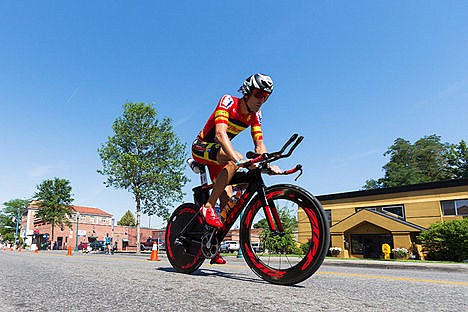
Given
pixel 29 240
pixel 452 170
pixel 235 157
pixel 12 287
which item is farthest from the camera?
pixel 29 240

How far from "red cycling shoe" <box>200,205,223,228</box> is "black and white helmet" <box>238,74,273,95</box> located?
131cm

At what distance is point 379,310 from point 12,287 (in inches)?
94.7

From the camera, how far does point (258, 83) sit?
3.20m

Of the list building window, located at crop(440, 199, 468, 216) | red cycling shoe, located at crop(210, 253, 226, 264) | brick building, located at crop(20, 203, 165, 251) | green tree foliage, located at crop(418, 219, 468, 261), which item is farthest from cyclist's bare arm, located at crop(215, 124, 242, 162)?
brick building, located at crop(20, 203, 165, 251)

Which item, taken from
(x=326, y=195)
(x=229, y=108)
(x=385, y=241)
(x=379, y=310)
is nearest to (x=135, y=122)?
(x=326, y=195)

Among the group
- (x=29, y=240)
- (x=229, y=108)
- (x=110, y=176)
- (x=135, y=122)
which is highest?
(x=135, y=122)

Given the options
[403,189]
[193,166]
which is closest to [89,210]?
[403,189]

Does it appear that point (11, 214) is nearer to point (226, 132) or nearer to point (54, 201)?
point (54, 201)

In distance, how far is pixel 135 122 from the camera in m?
32.2

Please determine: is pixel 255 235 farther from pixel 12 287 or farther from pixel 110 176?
pixel 110 176

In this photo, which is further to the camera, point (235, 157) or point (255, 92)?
point (255, 92)

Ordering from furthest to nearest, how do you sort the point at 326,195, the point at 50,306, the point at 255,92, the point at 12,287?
the point at 326,195 < the point at 255,92 < the point at 12,287 < the point at 50,306

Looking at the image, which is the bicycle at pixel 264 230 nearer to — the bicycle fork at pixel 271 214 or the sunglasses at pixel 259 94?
the bicycle fork at pixel 271 214

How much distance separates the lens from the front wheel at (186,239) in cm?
351
